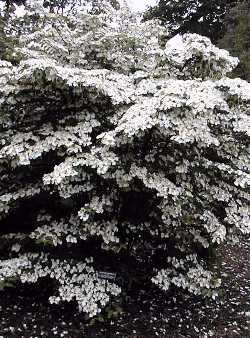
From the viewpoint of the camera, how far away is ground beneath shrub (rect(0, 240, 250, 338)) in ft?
14.2

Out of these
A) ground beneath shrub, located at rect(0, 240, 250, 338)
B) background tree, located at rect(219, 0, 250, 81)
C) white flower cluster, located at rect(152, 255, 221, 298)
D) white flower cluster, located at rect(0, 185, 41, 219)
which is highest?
background tree, located at rect(219, 0, 250, 81)

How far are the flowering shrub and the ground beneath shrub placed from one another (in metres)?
0.23

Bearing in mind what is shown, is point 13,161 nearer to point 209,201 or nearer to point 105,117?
point 105,117

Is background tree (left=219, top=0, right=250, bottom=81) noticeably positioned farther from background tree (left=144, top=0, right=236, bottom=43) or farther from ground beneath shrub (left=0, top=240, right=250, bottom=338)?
ground beneath shrub (left=0, top=240, right=250, bottom=338)

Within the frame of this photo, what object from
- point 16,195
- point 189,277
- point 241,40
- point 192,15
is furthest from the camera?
point 192,15

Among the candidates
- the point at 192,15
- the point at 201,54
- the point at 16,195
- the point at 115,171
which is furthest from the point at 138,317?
the point at 192,15

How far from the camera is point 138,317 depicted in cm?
466

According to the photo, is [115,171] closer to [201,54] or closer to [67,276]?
[67,276]

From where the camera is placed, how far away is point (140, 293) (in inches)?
202

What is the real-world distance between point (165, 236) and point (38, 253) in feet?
4.00

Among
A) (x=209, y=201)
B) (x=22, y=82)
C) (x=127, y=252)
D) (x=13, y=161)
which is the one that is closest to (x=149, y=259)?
(x=127, y=252)

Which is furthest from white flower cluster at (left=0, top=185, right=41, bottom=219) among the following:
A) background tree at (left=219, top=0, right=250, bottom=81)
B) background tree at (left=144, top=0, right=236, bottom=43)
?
background tree at (left=144, top=0, right=236, bottom=43)

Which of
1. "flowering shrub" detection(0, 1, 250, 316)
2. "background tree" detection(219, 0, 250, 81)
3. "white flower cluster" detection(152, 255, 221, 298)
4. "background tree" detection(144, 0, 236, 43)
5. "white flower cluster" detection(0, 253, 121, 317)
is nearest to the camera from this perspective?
"flowering shrub" detection(0, 1, 250, 316)

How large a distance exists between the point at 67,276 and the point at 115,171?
1.08 meters
